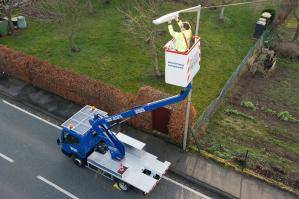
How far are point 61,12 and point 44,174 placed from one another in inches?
582

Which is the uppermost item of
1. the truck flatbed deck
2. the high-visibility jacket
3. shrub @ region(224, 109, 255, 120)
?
the high-visibility jacket

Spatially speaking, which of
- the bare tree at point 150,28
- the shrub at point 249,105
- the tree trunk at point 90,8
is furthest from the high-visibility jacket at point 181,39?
the tree trunk at point 90,8

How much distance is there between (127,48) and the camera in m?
26.8

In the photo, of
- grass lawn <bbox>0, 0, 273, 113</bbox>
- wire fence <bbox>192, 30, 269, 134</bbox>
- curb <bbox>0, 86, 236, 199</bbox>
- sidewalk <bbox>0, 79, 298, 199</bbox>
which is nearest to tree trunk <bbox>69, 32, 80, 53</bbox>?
grass lawn <bbox>0, 0, 273, 113</bbox>

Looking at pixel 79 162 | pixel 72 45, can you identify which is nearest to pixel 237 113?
pixel 79 162

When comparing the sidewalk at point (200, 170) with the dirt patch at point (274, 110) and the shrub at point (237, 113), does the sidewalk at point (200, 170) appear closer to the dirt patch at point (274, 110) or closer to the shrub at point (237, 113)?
the dirt patch at point (274, 110)

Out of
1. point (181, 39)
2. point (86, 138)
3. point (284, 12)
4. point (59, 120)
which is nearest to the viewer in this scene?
point (181, 39)

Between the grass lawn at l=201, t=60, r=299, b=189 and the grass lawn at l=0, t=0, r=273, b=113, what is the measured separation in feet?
5.42

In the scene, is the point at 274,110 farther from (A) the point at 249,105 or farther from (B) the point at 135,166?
(B) the point at 135,166

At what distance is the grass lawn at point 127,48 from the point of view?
23.6 metres

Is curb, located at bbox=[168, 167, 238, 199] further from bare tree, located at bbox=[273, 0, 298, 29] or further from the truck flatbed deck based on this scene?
bare tree, located at bbox=[273, 0, 298, 29]

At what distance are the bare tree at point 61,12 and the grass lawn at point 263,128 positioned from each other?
12290 millimetres

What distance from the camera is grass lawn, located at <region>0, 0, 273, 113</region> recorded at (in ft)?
77.6

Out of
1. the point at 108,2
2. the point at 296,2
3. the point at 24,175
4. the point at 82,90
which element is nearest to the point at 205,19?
the point at 296,2
